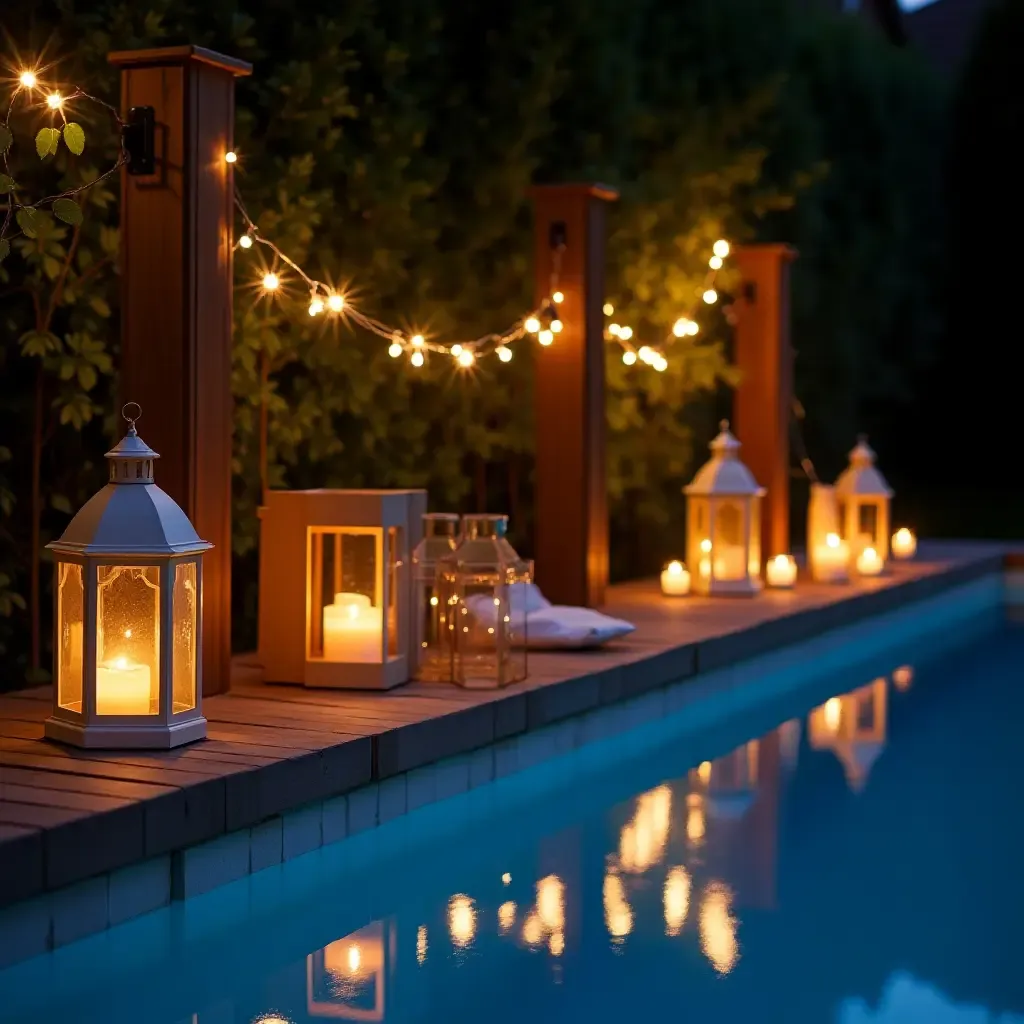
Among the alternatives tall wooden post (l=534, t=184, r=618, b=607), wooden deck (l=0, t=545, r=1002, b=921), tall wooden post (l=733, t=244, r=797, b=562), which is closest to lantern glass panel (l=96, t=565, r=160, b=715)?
wooden deck (l=0, t=545, r=1002, b=921)

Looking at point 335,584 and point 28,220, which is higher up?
point 28,220

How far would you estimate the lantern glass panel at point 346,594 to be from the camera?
4.23 metres

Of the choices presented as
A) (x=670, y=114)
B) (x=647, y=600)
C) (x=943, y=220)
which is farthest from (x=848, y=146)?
(x=647, y=600)

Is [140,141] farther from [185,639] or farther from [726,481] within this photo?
[726,481]

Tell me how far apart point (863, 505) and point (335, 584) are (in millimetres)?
4646

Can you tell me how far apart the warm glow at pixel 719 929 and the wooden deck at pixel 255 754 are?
0.75m

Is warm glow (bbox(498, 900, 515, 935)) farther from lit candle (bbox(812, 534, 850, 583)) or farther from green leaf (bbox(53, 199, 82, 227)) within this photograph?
lit candle (bbox(812, 534, 850, 583))

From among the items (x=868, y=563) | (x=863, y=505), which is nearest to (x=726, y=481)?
(x=868, y=563)

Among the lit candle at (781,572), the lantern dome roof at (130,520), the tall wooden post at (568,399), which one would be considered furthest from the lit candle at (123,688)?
the lit candle at (781,572)

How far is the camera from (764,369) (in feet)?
26.6

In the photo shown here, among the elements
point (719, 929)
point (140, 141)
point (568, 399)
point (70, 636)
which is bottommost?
point (719, 929)

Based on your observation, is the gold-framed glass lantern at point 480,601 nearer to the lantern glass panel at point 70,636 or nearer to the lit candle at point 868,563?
the lantern glass panel at point 70,636

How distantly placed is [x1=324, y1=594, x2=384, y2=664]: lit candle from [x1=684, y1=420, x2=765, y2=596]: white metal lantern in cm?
295

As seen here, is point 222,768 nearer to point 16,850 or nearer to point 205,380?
point 16,850
